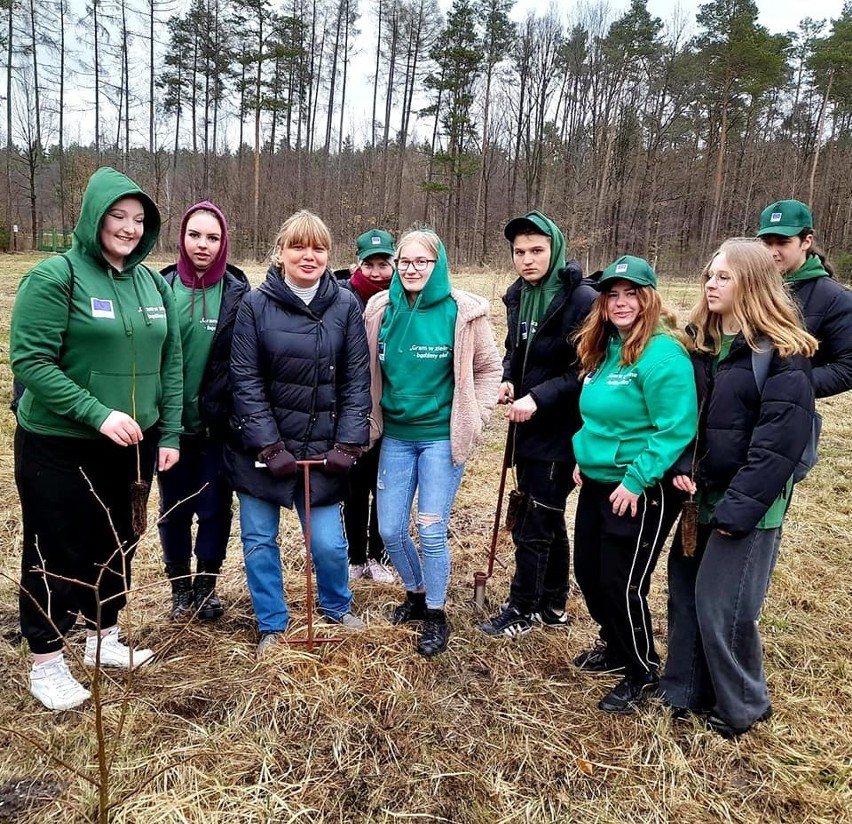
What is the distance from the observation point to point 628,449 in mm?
2715

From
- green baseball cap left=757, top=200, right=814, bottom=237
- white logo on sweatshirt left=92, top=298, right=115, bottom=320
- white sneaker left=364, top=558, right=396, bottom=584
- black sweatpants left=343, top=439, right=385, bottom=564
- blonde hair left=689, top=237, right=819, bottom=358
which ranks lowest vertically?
white sneaker left=364, top=558, right=396, bottom=584

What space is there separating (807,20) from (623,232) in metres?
11.6

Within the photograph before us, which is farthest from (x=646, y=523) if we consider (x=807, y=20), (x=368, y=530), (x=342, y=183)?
(x=807, y=20)

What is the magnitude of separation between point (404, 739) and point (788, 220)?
3.00 metres

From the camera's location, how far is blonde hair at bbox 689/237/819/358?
241 cm

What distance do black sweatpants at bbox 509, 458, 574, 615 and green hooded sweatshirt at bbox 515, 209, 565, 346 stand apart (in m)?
0.70

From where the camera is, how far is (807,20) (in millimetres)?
28672

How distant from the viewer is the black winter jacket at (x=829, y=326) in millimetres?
3062

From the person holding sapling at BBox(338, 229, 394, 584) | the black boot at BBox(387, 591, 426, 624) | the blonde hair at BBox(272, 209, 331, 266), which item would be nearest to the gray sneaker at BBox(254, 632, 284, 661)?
the black boot at BBox(387, 591, 426, 624)

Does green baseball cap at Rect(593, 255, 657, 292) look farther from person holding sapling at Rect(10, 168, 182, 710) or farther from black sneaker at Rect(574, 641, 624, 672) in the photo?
person holding sapling at Rect(10, 168, 182, 710)

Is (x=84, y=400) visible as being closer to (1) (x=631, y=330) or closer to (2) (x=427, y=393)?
(2) (x=427, y=393)

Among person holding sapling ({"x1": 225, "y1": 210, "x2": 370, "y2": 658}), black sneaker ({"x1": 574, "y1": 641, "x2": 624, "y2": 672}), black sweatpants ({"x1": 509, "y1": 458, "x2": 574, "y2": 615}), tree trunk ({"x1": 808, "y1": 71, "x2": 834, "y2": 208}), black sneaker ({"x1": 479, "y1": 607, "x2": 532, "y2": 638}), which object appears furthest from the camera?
tree trunk ({"x1": 808, "y1": 71, "x2": 834, "y2": 208})

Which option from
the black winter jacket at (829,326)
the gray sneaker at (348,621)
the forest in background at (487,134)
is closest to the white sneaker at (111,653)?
the gray sneaker at (348,621)

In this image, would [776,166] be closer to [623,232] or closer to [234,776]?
[623,232]
